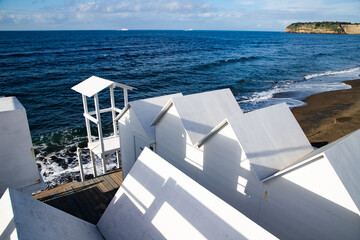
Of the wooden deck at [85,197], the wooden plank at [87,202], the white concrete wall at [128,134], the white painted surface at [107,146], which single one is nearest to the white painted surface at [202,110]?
the white concrete wall at [128,134]

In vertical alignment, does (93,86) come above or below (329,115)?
above

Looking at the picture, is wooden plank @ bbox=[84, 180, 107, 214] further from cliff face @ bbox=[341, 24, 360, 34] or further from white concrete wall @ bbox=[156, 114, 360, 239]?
cliff face @ bbox=[341, 24, 360, 34]

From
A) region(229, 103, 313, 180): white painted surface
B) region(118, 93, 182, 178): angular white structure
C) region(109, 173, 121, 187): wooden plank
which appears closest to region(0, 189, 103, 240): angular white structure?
region(229, 103, 313, 180): white painted surface

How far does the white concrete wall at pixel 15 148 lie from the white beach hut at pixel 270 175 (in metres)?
4.91

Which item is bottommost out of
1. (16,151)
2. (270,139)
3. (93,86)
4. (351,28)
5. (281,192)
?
(281,192)

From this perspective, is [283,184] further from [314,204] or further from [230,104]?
[230,104]

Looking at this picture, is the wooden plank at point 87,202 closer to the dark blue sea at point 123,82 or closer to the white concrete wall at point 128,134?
the white concrete wall at point 128,134

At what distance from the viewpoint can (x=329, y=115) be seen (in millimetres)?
22500

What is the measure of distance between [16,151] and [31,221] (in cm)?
399

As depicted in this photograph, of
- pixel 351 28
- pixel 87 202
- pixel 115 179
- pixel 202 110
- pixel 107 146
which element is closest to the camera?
pixel 202 110

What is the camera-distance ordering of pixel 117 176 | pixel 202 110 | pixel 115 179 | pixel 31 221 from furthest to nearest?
1. pixel 117 176
2. pixel 115 179
3. pixel 202 110
4. pixel 31 221

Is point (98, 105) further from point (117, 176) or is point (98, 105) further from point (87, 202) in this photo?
point (87, 202)

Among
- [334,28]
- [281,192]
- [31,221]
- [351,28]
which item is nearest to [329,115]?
[281,192]

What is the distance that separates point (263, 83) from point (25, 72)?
4130cm
